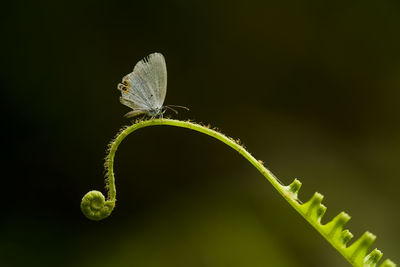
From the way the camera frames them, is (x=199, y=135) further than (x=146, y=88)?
Yes

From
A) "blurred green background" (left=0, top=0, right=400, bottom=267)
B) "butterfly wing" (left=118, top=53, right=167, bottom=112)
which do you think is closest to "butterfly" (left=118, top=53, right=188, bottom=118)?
"butterfly wing" (left=118, top=53, right=167, bottom=112)

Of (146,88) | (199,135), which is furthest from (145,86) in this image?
(199,135)

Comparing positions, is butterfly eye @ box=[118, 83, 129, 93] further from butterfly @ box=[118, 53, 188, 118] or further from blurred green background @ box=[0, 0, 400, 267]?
blurred green background @ box=[0, 0, 400, 267]

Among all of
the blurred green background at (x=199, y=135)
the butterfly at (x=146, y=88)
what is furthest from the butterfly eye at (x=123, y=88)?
the blurred green background at (x=199, y=135)

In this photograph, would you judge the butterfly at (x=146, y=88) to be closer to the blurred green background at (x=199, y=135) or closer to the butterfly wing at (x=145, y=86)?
the butterfly wing at (x=145, y=86)

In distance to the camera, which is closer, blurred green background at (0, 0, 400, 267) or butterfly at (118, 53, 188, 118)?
butterfly at (118, 53, 188, 118)

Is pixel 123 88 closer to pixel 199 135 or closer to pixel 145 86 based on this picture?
pixel 145 86
